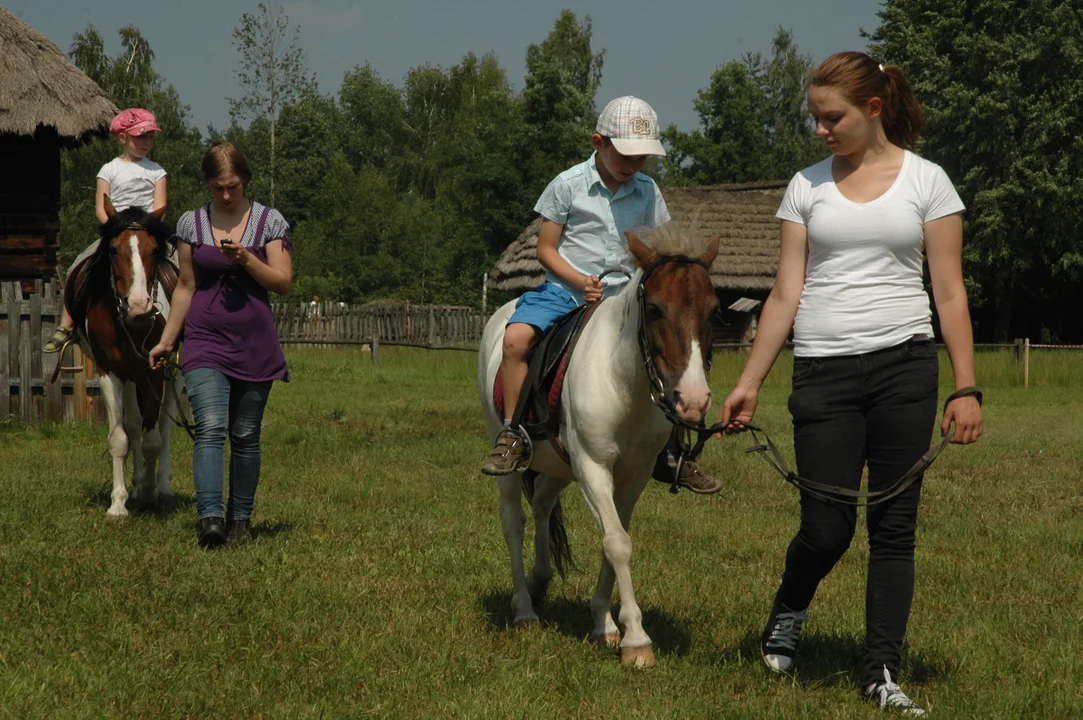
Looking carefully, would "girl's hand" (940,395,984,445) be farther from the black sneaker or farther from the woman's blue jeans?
the black sneaker

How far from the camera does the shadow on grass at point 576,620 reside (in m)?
5.49

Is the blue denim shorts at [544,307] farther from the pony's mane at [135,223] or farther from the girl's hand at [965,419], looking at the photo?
the pony's mane at [135,223]

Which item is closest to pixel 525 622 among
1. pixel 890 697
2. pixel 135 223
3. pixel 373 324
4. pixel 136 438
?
pixel 890 697

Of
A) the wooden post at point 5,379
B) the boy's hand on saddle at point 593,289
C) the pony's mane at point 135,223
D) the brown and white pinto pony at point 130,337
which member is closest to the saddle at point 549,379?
the boy's hand on saddle at point 593,289

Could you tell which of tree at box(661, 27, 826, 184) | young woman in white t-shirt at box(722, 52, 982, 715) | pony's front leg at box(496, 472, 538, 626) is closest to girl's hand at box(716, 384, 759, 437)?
young woman in white t-shirt at box(722, 52, 982, 715)

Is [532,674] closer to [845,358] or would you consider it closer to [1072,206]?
[845,358]

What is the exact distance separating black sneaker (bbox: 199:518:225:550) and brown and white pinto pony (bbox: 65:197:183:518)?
4.46 ft

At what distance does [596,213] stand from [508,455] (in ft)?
4.01

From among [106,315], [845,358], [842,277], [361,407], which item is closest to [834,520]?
[845,358]

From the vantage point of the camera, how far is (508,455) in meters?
5.61

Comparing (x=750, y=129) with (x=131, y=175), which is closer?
(x=131, y=175)

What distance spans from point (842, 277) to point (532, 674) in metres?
1.94

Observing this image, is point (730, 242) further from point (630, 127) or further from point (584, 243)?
point (630, 127)

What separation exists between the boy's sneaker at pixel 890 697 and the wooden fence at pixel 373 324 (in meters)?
30.4
